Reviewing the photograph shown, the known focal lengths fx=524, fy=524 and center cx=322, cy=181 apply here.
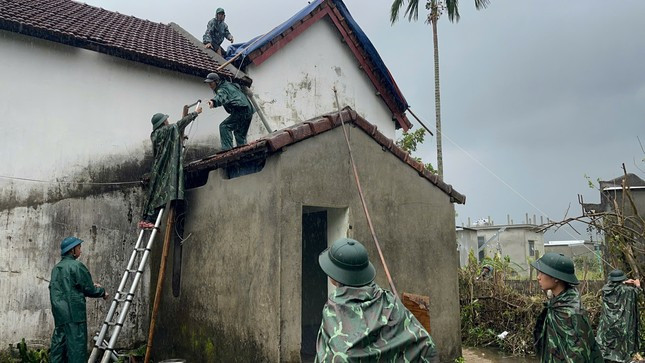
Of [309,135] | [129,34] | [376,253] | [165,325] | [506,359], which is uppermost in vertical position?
[129,34]

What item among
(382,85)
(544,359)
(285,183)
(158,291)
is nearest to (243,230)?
(285,183)

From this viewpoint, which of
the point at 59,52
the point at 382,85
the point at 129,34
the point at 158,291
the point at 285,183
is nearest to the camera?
the point at 285,183

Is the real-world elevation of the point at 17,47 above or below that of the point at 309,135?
above

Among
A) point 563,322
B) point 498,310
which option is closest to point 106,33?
point 563,322

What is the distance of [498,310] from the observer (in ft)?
39.6

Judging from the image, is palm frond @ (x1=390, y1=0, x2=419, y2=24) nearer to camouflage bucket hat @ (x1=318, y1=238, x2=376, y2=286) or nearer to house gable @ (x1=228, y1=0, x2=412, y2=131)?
house gable @ (x1=228, y1=0, x2=412, y2=131)

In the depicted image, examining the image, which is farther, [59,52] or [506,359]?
[506,359]

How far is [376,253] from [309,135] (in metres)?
1.98

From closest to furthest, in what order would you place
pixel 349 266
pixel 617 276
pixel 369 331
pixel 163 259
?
pixel 369 331 < pixel 349 266 < pixel 163 259 < pixel 617 276

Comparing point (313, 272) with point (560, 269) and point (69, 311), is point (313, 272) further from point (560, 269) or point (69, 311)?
point (560, 269)

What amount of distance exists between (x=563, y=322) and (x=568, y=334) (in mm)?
101

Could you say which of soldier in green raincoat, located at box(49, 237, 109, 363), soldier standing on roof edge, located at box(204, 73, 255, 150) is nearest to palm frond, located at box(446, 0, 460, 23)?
soldier standing on roof edge, located at box(204, 73, 255, 150)

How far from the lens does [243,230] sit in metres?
7.06

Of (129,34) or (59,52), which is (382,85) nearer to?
(129,34)
